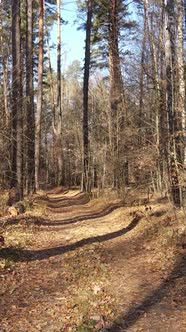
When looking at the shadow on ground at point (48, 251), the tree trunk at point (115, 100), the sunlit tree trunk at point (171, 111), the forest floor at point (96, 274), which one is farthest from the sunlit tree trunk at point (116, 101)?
the sunlit tree trunk at point (171, 111)

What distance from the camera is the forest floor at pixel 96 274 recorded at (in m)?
4.94

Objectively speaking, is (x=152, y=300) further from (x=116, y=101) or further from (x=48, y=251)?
(x=116, y=101)

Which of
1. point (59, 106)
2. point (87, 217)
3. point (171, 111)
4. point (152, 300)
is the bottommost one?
point (152, 300)

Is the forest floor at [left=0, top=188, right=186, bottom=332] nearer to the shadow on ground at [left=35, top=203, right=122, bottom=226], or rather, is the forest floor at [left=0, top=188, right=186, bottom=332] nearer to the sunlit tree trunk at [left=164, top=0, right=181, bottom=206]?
the shadow on ground at [left=35, top=203, right=122, bottom=226]

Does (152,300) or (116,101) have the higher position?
(116,101)

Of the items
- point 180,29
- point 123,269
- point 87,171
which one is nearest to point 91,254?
point 123,269

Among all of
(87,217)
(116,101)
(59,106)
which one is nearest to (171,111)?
(87,217)

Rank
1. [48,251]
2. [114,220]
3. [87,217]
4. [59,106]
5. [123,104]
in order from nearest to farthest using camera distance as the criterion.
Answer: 1. [48,251]
2. [114,220]
3. [87,217]
4. [123,104]
5. [59,106]

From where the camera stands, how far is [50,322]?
4.91 meters

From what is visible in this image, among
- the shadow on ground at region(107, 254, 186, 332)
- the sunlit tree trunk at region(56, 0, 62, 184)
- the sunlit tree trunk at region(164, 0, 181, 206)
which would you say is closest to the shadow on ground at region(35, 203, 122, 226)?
the sunlit tree trunk at region(164, 0, 181, 206)

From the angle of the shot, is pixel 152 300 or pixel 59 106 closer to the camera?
pixel 152 300

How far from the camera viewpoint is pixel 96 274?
6.77m

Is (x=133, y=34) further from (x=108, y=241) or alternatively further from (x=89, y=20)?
(x=108, y=241)

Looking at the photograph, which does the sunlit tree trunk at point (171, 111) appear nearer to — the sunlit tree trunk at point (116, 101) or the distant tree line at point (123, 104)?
the distant tree line at point (123, 104)
